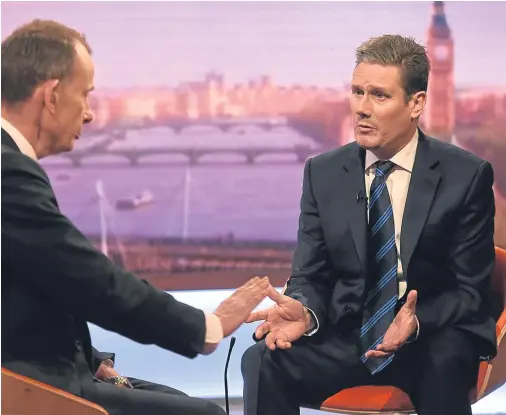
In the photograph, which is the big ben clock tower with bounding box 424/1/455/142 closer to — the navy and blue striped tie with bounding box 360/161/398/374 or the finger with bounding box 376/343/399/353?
the navy and blue striped tie with bounding box 360/161/398/374

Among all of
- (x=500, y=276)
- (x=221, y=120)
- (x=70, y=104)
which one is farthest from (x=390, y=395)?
(x=221, y=120)

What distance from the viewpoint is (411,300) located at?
2562mm

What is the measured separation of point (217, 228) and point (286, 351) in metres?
1.70

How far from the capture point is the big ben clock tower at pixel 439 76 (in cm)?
436

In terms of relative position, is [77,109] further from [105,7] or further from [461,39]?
[461,39]

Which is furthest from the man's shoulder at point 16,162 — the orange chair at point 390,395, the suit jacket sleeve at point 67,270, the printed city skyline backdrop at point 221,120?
the printed city skyline backdrop at point 221,120

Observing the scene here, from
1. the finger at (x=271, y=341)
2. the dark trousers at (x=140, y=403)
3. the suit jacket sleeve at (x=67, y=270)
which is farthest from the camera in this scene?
the finger at (x=271, y=341)

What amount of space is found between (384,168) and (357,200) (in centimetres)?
15

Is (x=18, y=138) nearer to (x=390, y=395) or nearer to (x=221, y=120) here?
(x=390, y=395)

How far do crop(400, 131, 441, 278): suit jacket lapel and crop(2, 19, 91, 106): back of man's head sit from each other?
51.1 inches

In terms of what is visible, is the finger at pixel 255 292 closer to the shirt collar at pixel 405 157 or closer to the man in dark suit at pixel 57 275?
the man in dark suit at pixel 57 275

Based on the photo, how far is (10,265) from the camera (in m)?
1.78

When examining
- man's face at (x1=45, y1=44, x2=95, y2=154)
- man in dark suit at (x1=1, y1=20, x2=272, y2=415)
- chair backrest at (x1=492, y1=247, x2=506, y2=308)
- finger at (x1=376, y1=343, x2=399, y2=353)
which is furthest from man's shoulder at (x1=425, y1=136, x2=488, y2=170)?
man's face at (x1=45, y1=44, x2=95, y2=154)

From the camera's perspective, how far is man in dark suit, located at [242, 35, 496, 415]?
2.64m
